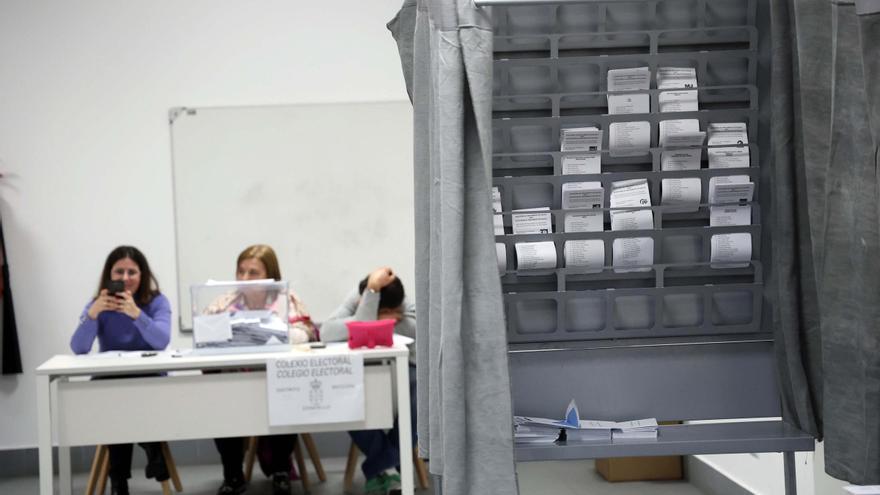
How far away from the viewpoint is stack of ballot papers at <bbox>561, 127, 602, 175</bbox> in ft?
5.55

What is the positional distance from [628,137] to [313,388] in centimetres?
221

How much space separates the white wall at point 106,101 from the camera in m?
5.05

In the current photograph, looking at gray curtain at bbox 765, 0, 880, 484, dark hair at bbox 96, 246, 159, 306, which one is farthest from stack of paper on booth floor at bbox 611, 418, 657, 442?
dark hair at bbox 96, 246, 159, 306

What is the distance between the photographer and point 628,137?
1696mm

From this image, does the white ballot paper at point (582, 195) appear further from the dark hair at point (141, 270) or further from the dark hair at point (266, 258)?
the dark hair at point (141, 270)

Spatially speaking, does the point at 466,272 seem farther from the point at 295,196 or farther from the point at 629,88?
the point at 295,196

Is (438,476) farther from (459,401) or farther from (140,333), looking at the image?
(140,333)

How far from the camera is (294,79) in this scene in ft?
17.0

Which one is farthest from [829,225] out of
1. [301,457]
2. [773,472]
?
[301,457]

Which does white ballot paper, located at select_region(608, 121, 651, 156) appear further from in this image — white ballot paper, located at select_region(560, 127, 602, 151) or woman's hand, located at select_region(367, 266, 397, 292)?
woman's hand, located at select_region(367, 266, 397, 292)

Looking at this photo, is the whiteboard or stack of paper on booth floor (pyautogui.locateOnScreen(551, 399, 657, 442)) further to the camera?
the whiteboard

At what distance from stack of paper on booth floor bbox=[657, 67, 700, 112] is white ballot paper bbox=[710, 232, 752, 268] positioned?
245 millimetres

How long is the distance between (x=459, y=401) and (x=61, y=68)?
4.41 m

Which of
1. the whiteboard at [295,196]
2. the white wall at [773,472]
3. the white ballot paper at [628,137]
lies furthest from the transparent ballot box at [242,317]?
the white ballot paper at [628,137]
